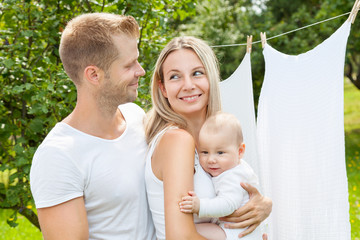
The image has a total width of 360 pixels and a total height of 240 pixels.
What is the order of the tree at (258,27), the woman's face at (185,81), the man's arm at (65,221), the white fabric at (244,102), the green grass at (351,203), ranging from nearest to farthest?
the man's arm at (65,221) → the woman's face at (185,81) → the white fabric at (244,102) → the green grass at (351,203) → the tree at (258,27)

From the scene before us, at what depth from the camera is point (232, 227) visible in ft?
6.25

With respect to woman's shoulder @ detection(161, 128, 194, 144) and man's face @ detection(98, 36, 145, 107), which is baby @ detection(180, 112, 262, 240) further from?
man's face @ detection(98, 36, 145, 107)

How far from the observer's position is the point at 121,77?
1825 mm

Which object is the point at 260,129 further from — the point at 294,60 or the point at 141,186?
the point at 141,186

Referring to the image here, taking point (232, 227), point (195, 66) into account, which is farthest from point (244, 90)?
point (232, 227)

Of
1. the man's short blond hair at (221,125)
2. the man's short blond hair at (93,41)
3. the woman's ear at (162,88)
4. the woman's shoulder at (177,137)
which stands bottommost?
the woman's shoulder at (177,137)

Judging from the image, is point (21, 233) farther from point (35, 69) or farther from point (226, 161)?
point (226, 161)

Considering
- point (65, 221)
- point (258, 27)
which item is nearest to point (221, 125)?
point (65, 221)

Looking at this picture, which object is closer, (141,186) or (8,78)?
(141,186)

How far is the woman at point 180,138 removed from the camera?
1731 mm

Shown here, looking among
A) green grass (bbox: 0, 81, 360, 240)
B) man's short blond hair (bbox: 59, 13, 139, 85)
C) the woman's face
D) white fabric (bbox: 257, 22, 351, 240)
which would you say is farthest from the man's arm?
green grass (bbox: 0, 81, 360, 240)

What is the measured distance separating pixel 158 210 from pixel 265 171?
0.77 meters

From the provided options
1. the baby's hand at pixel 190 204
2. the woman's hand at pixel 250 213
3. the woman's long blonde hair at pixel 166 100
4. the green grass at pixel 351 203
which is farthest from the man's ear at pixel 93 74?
the green grass at pixel 351 203

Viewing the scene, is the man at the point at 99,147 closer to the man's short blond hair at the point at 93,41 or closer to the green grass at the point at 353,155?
the man's short blond hair at the point at 93,41
